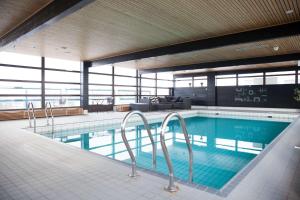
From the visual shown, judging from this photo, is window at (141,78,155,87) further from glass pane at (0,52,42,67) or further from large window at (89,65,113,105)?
glass pane at (0,52,42,67)

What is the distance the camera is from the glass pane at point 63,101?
9195mm

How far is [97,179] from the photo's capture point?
2285mm

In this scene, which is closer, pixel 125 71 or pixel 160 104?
pixel 160 104

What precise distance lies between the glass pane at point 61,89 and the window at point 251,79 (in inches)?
413

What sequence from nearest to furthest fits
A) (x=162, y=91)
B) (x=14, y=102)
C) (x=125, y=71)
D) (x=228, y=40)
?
(x=228, y=40), (x=14, y=102), (x=125, y=71), (x=162, y=91)

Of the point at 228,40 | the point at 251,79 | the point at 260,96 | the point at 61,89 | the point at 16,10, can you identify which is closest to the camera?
the point at 16,10

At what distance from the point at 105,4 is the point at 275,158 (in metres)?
3.90

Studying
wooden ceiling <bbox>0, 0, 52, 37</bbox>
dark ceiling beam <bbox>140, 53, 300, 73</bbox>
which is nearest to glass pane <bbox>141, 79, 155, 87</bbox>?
dark ceiling beam <bbox>140, 53, 300, 73</bbox>

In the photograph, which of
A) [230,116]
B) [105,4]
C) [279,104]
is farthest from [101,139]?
[279,104]

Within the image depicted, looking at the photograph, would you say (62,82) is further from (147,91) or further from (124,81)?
(147,91)

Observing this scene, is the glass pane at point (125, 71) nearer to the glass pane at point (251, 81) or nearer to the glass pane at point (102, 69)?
the glass pane at point (102, 69)

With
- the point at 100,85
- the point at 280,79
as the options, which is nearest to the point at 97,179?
the point at 100,85

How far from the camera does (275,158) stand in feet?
10.2

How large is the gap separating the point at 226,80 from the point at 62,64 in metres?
10.7
